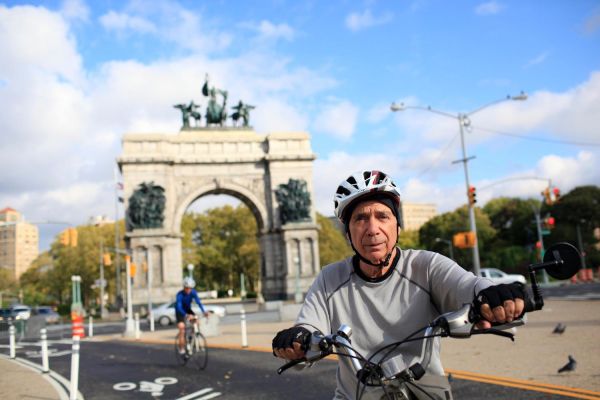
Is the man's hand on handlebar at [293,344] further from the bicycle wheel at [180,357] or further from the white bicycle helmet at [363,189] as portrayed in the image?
the bicycle wheel at [180,357]

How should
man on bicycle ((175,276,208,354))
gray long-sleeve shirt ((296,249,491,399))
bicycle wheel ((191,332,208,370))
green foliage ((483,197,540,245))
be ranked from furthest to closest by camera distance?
green foliage ((483,197,540,245)), man on bicycle ((175,276,208,354)), bicycle wheel ((191,332,208,370)), gray long-sleeve shirt ((296,249,491,399))

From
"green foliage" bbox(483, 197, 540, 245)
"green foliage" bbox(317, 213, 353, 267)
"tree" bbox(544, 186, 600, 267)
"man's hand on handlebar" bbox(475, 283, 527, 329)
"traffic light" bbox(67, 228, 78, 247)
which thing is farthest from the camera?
"green foliage" bbox(483, 197, 540, 245)

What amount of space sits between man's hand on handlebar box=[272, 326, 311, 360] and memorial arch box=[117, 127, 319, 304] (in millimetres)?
37861

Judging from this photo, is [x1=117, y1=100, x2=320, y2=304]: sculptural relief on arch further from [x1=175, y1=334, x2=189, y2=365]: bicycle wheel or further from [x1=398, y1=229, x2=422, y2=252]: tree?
[x1=398, y1=229, x2=422, y2=252]: tree

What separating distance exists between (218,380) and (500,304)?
789 centimetres

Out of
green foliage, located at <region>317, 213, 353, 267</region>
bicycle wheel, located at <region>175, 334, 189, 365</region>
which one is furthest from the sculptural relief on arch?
bicycle wheel, located at <region>175, 334, 189, 365</region>

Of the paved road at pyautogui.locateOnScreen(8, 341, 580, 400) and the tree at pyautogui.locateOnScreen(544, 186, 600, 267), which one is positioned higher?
the tree at pyautogui.locateOnScreen(544, 186, 600, 267)

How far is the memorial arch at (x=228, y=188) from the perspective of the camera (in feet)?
132

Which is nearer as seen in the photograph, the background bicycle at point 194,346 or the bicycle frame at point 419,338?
the bicycle frame at point 419,338

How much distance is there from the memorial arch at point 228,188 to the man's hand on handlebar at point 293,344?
3786 centimetres

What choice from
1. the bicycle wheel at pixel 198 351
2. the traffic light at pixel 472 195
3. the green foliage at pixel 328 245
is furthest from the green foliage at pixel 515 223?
the bicycle wheel at pixel 198 351

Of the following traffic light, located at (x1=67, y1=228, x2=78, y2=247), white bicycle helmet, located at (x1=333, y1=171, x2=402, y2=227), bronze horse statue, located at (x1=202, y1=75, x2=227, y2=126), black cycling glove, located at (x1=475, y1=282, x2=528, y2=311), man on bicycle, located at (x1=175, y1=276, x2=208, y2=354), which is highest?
bronze horse statue, located at (x1=202, y1=75, x2=227, y2=126)

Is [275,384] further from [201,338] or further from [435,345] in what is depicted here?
[435,345]

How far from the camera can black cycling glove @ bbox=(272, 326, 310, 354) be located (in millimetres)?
2588
